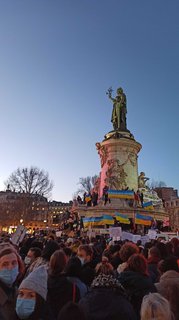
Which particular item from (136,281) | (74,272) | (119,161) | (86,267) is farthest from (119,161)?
(136,281)

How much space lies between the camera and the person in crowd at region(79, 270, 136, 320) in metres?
3.17

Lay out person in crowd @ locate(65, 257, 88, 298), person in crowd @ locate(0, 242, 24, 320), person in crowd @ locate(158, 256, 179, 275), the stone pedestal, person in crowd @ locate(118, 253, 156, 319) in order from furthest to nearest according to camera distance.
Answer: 1. the stone pedestal
2. person in crowd @ locate(158, 256, 179, 275)
3. person in crowd @ locate(65, 257, 88, 298)
4. person in crowd @ locate(118, 253, 156, 319)
5. person in crowd @ locate(0, 242, 24, 320)

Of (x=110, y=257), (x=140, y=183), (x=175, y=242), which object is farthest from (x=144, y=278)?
(x=140, y=183)

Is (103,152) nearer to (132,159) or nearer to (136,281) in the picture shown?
(132,159)

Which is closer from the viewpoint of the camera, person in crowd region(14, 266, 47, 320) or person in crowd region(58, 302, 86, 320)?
person in crowd region(58, 302, 86, 320)

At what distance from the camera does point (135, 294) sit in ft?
14.2

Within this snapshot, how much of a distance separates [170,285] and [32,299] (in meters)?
1.82

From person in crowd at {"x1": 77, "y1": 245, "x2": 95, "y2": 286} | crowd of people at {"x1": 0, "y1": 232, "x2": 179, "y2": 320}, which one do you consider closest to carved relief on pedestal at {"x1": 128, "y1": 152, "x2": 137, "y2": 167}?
person in crowd at {"x1": 77, "y1": 245, "x2": 95, "y2": 286}

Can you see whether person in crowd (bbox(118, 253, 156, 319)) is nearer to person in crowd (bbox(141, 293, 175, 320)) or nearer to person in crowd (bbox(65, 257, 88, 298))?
person in crowd (bbox(65, 257, 88, 298))

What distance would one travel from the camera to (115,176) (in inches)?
1412

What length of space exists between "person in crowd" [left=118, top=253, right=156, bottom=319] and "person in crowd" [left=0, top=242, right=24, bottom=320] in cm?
153

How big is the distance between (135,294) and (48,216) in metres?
112

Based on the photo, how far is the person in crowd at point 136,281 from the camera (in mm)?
4305

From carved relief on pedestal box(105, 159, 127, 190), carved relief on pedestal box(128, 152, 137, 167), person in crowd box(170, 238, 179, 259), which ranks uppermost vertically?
carved relief on pedestal box(128, 152, 137, 167)
